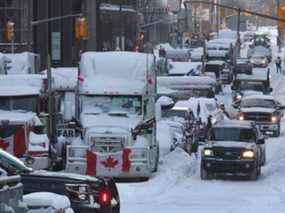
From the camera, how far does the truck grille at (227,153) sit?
1159 inches

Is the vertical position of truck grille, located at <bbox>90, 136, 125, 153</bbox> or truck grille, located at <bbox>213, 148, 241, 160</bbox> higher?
truck grille, located at <bbox>90, 136, 125, 153</bbox>

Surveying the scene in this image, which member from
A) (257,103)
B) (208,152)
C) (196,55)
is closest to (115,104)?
(208,152)

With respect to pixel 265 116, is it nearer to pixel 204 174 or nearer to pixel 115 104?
pixel 204 174

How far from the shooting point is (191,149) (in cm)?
3781

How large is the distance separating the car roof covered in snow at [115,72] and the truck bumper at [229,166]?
9.53ft

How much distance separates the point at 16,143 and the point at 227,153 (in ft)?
20.4

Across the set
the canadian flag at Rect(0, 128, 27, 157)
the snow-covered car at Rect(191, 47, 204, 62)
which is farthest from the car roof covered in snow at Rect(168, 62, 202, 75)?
the canadian flag at Rect(0, 128, 27, 157)

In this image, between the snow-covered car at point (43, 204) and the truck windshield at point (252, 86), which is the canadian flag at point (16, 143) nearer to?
the snow-covered car at point (43, 204)

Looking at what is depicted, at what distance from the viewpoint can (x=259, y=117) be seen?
4738 cm

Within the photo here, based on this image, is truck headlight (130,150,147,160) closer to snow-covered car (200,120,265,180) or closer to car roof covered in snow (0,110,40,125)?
snow-covered car (200,120,265,180)

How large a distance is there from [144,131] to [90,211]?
14.3m

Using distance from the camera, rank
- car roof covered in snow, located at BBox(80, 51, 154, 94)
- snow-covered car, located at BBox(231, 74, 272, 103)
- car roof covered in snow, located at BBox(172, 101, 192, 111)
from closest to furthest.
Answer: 1. car roof covered in snow, located at BBox(80, 51, 154, 94)
2. car roof covered in snow, located at BBox(172, 101, 192, 111)
3. snow-covered car, located at BBox(231, 74, 272, 103)

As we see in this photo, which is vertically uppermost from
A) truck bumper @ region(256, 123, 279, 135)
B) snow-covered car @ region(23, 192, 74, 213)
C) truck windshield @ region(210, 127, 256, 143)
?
snow-covered car @ region(23, 192, 74, 213)

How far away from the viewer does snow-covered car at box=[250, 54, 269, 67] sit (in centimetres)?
10088
